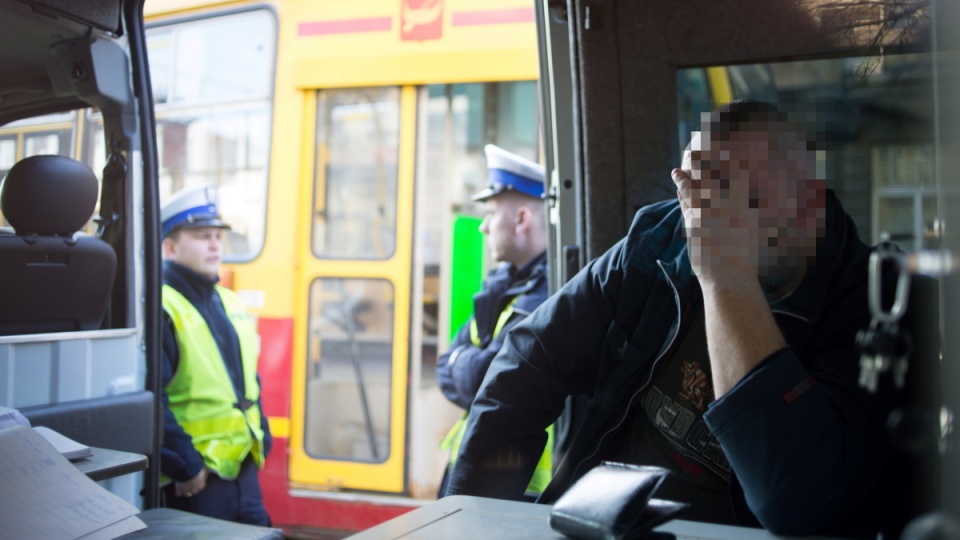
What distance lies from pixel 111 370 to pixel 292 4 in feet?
8.43

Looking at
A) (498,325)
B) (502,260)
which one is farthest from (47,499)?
(502,260)

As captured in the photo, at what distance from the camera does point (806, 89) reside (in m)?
1.72

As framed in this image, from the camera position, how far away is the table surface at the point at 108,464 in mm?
1732

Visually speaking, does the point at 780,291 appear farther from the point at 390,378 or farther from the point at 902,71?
the point at 390,378

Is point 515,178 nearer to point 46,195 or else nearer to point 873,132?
point 46,195

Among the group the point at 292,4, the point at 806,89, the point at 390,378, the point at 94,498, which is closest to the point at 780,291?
the point at 806,89

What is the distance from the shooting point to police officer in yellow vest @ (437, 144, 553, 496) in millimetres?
3135

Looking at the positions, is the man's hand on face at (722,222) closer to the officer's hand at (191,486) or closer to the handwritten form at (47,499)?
the handwritten form at (47,499)

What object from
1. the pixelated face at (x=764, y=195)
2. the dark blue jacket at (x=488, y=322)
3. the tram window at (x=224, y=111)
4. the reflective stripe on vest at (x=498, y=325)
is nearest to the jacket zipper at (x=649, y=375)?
the pixelated face at (x=764, y=195)

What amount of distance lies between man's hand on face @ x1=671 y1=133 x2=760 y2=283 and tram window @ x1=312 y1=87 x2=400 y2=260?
9.76 feet

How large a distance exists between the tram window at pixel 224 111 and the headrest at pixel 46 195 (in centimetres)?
195

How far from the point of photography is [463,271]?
13.8ft

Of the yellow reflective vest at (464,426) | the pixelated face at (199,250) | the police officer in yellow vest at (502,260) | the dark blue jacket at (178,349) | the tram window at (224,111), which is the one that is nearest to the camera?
the yellow reflective vest at (464,426)

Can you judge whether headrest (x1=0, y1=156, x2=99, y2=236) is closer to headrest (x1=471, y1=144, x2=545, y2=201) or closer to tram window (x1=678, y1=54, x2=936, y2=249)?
headrest (x1=471, y1=144, x2=545, y2=201)
